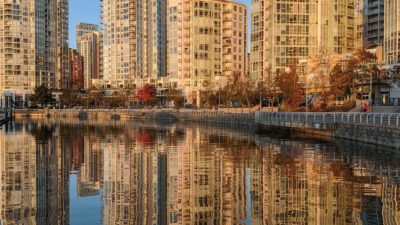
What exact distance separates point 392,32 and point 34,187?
257 ft

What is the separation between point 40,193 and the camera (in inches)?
976

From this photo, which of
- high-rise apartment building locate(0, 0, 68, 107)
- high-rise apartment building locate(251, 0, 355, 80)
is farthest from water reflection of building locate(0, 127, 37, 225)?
high-rise apartment building locate(0, 0, 68, 107)

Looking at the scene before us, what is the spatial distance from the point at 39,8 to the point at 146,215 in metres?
196

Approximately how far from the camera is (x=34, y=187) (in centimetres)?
2644

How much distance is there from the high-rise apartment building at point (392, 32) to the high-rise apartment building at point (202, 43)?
71.0m

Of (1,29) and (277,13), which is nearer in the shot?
(277,13)

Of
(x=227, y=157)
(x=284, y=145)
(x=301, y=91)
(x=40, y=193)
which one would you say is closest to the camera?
(x=40, y=193)

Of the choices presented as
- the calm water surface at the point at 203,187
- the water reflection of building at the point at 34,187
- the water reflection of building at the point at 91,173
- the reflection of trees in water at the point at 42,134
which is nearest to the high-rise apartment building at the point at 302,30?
the reflection of trees in water at the point at 42,134

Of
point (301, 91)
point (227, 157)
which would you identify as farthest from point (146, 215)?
point (301, 91)

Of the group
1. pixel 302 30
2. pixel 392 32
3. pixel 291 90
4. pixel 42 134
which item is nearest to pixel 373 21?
pixel 302 30

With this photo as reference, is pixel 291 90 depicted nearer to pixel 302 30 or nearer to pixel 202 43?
pixel 302 30

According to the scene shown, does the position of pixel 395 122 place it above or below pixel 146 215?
above

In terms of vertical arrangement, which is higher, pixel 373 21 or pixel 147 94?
pixel 373 21

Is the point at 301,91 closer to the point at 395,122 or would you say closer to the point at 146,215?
the point at 395,122
